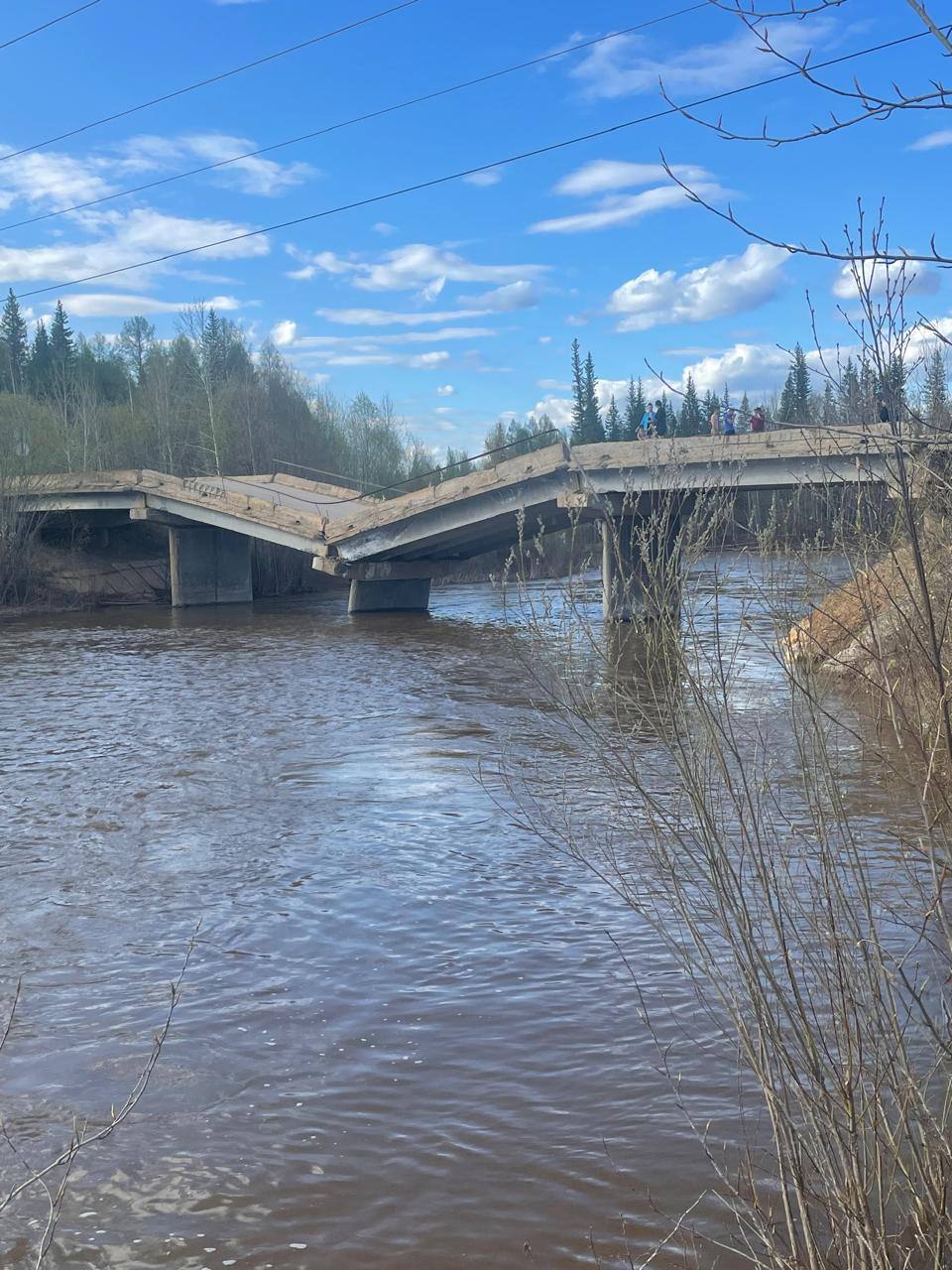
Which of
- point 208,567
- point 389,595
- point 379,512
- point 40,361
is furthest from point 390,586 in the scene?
point 40,361

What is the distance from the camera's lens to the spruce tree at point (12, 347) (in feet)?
308

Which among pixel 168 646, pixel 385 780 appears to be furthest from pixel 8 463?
pixel 385 780

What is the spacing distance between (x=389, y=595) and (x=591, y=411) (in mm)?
86104

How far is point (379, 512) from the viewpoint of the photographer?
1371 inches

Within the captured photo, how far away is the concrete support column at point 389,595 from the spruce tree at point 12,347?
63.7m

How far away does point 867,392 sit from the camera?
3.53 metres

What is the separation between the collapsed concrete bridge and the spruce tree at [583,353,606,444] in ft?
220

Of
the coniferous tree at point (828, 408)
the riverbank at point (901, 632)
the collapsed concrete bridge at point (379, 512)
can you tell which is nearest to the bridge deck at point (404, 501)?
the collapsed concrete bridge at point (379, 512)

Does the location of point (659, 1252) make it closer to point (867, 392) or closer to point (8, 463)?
point (867, 392)

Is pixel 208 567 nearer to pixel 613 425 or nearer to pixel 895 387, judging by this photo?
pixel 895 387

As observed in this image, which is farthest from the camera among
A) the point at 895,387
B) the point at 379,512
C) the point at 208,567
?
the point at 208,567

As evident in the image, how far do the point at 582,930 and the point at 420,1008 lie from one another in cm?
161

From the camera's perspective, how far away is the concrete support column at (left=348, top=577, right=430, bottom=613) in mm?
37688

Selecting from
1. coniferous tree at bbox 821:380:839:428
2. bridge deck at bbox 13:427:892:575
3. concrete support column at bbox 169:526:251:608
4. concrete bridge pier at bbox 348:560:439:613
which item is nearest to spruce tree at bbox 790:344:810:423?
coniferous tree at bbox 821:380:839:428
